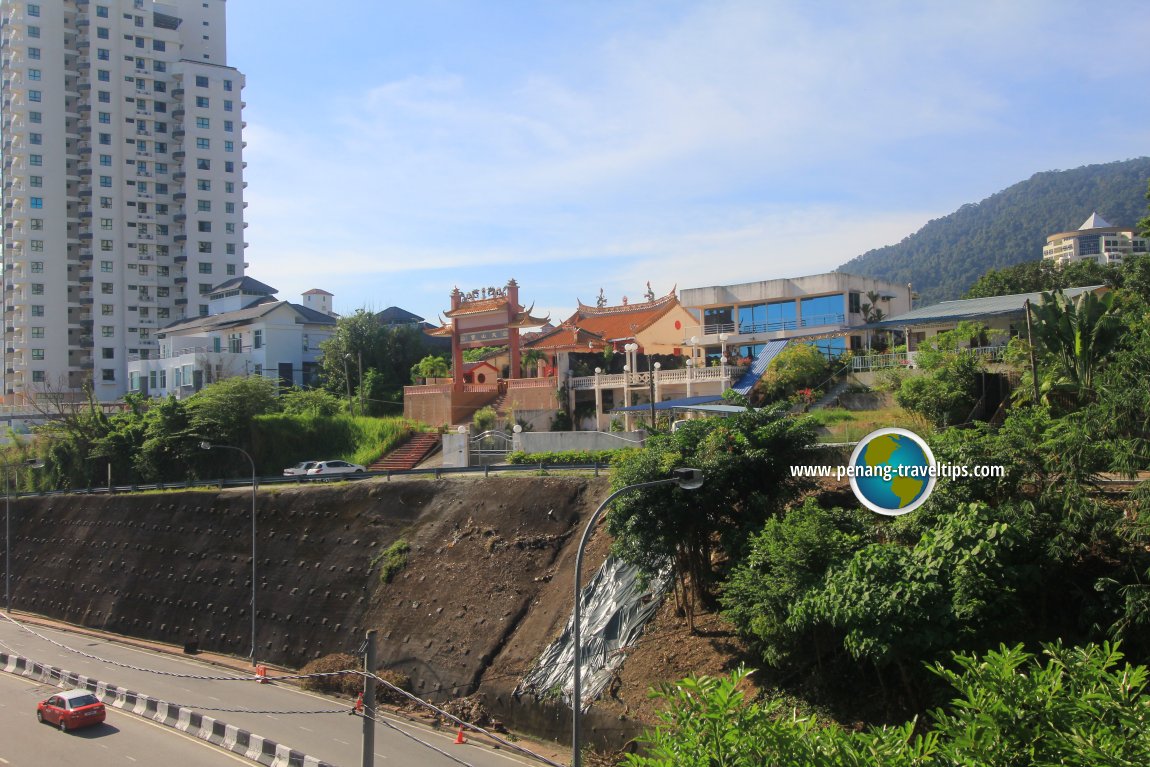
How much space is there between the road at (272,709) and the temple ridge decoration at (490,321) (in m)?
21.3

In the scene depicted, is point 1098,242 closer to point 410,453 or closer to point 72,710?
point 410,453

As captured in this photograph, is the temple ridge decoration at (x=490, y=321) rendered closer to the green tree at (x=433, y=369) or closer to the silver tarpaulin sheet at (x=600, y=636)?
the green tree at (x=433, y=369)

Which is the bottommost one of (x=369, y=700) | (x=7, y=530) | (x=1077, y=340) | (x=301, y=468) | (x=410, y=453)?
(x=7, y=530)

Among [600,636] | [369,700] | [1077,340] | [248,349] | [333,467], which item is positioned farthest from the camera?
[248,349]

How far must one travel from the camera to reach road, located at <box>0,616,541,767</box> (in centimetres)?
2348

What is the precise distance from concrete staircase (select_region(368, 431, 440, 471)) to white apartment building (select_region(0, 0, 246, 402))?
50.4 metres

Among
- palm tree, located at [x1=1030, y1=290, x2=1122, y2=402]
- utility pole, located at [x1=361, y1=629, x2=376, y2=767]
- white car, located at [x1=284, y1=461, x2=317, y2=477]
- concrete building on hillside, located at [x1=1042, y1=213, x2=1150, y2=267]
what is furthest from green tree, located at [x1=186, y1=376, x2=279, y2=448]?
concrete building on hillside, located at [x1=1042, y1=213, x2=1150, y2=267]

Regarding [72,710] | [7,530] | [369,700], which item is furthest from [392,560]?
[7,530]

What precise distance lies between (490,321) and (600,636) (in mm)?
27905

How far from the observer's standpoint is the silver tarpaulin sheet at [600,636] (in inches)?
987

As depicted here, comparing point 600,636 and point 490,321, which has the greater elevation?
point 490,321

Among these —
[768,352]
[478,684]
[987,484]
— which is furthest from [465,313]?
[987,484]

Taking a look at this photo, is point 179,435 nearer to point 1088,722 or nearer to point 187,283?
point 187,283

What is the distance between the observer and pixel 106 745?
25.6 meters
